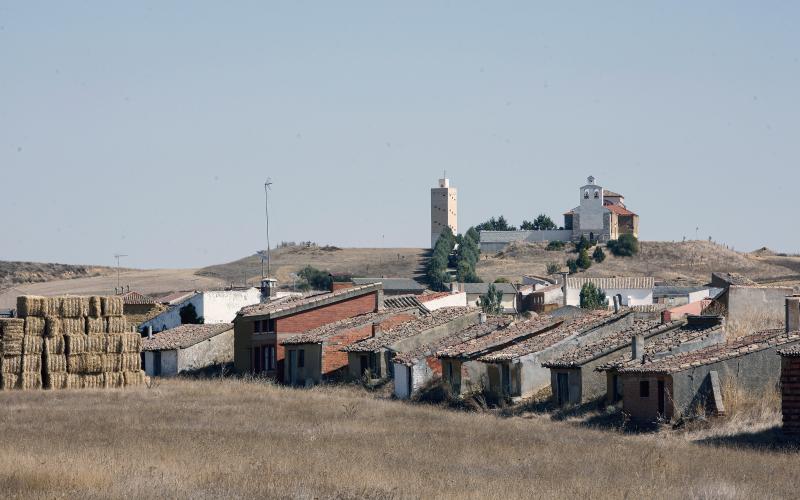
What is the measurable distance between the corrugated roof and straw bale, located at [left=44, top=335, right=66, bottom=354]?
6035cm

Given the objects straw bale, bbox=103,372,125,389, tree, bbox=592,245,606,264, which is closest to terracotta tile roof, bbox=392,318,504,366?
straw bale, bbox=103,372,125,389

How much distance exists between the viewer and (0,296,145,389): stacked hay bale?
49531 millimetres

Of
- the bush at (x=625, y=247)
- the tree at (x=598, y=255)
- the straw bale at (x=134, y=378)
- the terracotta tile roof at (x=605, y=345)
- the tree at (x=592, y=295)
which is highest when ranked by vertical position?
the bush at (x=625, y=247)

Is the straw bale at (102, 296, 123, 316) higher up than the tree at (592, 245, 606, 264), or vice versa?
the tree at (592, 245, 606, 264)

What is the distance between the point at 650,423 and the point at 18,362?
26.3m

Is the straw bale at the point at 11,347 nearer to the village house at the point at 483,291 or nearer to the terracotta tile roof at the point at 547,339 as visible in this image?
the terracotta tile roof at the point at 547,339

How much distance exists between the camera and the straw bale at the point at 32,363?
49531 millimetres

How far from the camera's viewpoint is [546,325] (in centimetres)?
4662

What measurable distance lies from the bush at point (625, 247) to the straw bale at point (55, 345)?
119260 millimetres

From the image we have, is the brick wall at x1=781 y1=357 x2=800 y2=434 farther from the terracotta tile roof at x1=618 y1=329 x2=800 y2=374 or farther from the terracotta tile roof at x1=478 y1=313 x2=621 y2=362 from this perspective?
the terracotta tile roof at x1=478 y1=313 x2=621 y2=362

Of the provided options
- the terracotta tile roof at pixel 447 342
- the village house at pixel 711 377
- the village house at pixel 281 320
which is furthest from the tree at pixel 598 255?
the village house at pixel 711 377

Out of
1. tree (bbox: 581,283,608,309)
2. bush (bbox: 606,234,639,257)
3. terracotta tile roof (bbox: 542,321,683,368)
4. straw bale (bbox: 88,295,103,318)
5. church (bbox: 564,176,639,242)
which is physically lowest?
tree (bbox: 581,283,608,309)

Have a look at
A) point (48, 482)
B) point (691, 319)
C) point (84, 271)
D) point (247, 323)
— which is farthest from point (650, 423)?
point (84, 271)

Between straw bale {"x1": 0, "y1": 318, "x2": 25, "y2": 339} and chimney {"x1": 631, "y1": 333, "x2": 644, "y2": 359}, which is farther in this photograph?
straw bale {"x1": 0, "y1": 318, "x2": 25, "y2": 339}
